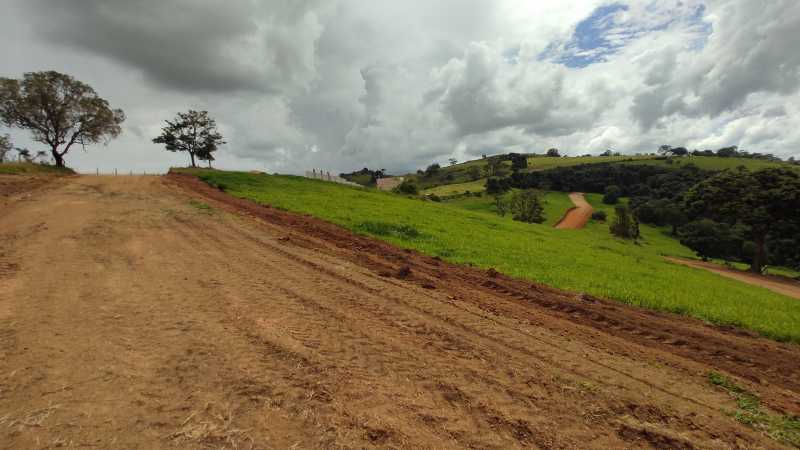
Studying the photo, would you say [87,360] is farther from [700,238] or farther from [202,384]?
[700,238]

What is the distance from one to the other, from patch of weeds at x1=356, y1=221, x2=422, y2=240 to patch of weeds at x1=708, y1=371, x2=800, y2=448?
12603 mm

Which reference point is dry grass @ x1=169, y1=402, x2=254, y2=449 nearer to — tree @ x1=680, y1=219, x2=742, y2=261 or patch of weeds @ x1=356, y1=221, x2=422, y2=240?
patch of weeds @ x1=356, y1=221, x2=422, y2=240

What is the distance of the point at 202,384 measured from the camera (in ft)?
14.0

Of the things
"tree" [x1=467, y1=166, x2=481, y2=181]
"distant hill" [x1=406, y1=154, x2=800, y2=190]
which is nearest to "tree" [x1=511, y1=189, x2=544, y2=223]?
"distant hill" [x1=406, y1=154, x2=800, y2=190]

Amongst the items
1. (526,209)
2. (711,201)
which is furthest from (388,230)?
(526,209)

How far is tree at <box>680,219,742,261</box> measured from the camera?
61438 millimetres

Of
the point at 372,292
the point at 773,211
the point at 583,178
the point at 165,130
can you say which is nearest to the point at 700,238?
the point at 773,211

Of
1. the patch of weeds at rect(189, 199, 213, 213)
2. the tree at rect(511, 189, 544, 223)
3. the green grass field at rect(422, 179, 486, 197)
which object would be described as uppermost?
the green grass field at rect(422, 179, 486, 197)

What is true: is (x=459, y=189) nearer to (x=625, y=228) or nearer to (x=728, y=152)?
(x=625, y=228)

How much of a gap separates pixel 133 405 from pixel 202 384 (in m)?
0.66

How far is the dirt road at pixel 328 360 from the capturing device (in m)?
3.77

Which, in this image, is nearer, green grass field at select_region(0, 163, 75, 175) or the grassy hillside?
green grass field at select_region(0, 163, 75, 175)

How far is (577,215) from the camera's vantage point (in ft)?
289

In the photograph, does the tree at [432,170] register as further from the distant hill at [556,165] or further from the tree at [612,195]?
the tree at [612,195]
